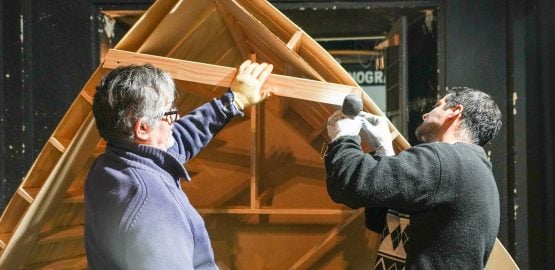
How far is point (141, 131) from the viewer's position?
171 centimetres

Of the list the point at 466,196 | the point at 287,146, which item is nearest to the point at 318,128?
the point at 287,146

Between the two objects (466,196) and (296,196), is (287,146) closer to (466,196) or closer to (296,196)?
(296,196)

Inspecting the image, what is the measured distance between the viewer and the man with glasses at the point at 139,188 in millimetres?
1566

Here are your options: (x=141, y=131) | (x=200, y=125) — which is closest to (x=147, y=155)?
(x=141, y=131)

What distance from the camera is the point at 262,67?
2.06 meters

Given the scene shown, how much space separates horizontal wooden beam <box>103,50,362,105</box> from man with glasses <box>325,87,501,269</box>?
0.09 metres

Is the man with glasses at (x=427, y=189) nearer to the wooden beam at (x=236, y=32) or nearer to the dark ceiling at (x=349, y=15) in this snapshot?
the wooden beam at (x=236, y=32)

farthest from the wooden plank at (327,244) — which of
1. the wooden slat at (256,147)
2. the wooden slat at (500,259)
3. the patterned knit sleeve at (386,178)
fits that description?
the patterned knit sleeve at (386,178)

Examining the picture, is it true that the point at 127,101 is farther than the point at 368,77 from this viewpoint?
No

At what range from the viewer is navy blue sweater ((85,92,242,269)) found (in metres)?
1.56

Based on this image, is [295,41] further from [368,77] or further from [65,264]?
[368,77]

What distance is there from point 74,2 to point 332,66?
184cm

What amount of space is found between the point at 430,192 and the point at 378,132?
32cm

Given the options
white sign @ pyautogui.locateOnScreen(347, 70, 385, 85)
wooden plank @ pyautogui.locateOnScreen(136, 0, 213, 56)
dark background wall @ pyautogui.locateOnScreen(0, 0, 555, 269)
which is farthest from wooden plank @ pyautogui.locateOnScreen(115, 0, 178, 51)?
white sign @ pyautogui.locateOnScreen(347, 70, 385, 85)
